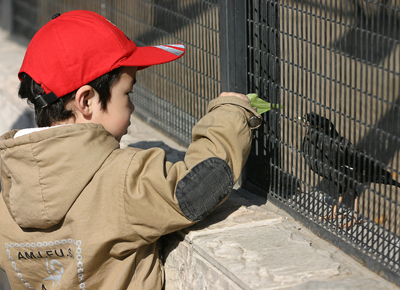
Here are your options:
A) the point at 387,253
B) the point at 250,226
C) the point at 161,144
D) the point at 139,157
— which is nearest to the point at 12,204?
the point at 139,157

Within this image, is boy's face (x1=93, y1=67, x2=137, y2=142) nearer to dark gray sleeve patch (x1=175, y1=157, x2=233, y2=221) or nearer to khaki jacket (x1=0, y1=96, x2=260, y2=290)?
khaki jacket (x1=0, y1=96, x2=260, y2=290)

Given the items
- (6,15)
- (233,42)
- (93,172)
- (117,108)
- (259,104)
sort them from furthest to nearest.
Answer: (6,15) → (233,42) → (259,104) → (117,108) → (93,172)

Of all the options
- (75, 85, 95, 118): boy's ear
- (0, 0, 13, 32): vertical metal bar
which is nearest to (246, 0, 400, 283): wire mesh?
(75, 85, 95, 118): boy's ear

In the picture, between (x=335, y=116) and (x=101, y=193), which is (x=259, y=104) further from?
(x=101, y=193)

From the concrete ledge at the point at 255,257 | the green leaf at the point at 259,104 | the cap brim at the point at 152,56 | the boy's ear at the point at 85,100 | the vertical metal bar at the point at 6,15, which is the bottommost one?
the concrete ledge at the point at 255,257

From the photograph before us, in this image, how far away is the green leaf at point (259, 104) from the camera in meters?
2.02

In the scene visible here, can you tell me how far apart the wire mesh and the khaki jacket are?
33cm

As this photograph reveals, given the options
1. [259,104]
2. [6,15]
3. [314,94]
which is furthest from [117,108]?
[6,15]

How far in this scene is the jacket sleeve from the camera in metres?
1.62

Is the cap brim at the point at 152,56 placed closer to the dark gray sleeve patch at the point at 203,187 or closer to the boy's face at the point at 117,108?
the boy's face at the point at 117,108

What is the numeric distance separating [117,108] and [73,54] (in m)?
0.27

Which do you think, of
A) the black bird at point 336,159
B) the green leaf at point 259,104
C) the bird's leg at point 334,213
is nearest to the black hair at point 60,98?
the green leaf at point 259,104

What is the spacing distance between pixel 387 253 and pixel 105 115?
44.3 inches

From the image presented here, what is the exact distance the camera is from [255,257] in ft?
5.54
